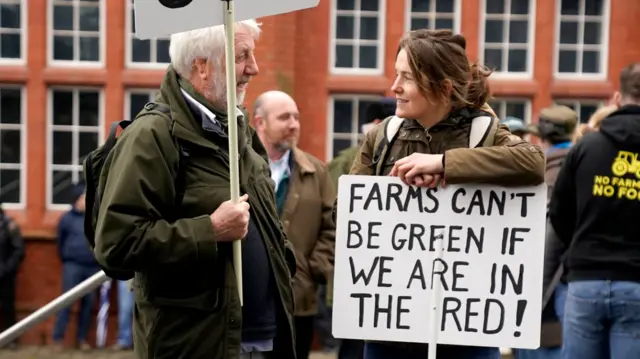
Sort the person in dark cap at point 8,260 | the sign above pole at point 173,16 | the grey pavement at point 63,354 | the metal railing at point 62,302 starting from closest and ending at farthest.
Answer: the sign above pole at point 173,16 → the metal railing at point 62,302 → the grey pavement at point 63,354 → the person in dark cap at point 8,260

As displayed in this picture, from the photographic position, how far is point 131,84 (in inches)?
452

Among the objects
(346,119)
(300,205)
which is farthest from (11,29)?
(300,205)

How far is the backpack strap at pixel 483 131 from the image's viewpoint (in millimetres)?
4102

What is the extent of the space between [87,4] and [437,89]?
7993 millimetres

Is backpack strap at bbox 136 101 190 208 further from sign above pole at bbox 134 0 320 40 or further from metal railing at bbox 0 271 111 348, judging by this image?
metal railing at bbox 0 271 111 348

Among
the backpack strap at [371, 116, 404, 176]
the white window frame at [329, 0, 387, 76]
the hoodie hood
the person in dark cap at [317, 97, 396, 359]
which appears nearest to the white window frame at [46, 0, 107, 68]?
the white window frame at [329, 0, 387, 76]

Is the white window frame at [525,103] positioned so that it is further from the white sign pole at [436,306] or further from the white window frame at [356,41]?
the white sign pole at [436,306]

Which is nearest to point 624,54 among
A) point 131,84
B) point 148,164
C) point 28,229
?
point 131,84

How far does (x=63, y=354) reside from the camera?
34.1ft

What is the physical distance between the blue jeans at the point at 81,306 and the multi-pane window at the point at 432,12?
393 centimetres

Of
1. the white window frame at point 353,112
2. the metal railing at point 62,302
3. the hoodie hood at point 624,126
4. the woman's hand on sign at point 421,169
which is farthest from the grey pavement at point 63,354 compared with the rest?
the woman's hand on sign at point 421,169

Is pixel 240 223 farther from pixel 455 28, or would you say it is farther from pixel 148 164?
pixel 455 28

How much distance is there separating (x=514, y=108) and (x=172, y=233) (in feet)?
28.1

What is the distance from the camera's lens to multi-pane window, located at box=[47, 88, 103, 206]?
11.6 metres
